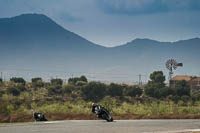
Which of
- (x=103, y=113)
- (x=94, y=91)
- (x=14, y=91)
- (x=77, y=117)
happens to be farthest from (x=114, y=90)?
(x=103, y=113)

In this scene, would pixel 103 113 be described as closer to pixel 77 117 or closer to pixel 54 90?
pixel 77 117

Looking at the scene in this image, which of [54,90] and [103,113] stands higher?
[54,90]

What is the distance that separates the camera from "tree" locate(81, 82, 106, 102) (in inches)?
3017

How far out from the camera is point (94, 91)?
7988 cm

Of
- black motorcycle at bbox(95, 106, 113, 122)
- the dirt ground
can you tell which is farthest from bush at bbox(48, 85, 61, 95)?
black motorcycle at bbox(95, 106, 113, 122)

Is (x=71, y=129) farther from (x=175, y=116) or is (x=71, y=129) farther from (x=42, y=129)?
(x=175, y=116)

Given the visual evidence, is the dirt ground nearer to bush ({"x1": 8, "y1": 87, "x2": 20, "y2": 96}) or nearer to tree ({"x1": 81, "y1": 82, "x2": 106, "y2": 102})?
bush ({"x1": 8, "y1": 87, "x2": 20, "y2": 96})

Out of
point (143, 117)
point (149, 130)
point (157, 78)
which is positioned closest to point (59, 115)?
point (143, 117)

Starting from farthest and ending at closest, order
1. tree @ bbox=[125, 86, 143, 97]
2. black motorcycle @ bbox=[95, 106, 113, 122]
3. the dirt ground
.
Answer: tree @ bbox=[125, 86, 143, 97]
the dirt ground
black motorcycle @ bbox=[95, 106, 113, 122]

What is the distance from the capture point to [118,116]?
26.8 meters

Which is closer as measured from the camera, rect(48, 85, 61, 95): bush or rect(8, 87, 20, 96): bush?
rect(8, 87, 20, 96): bush

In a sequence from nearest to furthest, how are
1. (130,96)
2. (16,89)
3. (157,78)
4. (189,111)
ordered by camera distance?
(189,111)
(16,89)
(130,96)
(157,78)

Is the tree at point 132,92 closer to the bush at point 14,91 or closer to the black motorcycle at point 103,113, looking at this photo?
the bush at point 14,91

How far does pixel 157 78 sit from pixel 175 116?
110 metres
